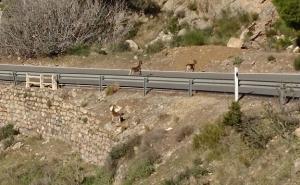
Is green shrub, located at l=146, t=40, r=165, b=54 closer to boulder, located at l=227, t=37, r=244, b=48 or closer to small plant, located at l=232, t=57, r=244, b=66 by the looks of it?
boulder, located at l=227, t=37, r=244, b=48

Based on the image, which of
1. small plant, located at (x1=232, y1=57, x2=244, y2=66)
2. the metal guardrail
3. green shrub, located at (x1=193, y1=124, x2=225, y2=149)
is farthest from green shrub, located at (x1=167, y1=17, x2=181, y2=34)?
green shrub, located at (x1=193, y1=124, x2=225, y2=149)

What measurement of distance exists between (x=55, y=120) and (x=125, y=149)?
25.1 feet

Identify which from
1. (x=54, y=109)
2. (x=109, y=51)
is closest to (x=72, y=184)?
(x=54, y=109)

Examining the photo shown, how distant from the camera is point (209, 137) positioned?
16.7 meters

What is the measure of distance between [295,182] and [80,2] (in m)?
34.4

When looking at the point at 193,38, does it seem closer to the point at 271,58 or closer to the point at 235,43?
the point at 235,43

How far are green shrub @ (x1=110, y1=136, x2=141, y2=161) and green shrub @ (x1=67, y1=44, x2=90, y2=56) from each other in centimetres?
2185

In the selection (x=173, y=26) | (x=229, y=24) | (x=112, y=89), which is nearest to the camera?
(x=112, y=89)

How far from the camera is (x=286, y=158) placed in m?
14.2

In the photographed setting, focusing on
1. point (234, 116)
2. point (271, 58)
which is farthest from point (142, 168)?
point (271, 58)

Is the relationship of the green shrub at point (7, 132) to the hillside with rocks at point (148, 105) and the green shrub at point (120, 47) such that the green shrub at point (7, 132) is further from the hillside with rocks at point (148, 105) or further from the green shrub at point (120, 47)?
the green shrub at point (120, 47)

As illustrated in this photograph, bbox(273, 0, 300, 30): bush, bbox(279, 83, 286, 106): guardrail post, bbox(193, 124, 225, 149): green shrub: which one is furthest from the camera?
bbox(273, 0, 300, 30): bush

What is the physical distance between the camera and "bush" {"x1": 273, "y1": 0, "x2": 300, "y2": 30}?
34225 mm

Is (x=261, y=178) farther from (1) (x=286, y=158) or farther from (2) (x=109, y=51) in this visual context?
(2) (x=109, y=51)
